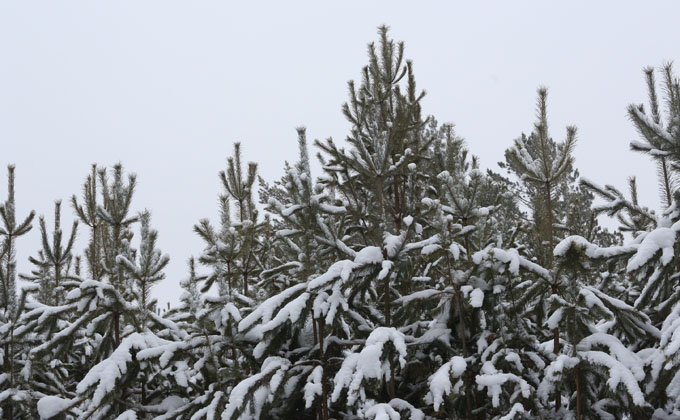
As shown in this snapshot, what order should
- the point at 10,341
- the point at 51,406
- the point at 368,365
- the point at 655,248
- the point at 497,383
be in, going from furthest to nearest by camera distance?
the point at 10,341, the point at 51,406, the point at 655,248, the point at 497,383, the point at 368,365

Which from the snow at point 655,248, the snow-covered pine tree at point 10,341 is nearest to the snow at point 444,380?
the snow at point 655,248

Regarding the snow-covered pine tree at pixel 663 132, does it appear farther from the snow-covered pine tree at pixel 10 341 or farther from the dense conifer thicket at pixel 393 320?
the snow-covered pine tree at pixel 10 341

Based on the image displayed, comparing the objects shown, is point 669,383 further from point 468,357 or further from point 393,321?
point 393,321

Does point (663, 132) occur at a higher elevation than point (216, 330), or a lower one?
higher

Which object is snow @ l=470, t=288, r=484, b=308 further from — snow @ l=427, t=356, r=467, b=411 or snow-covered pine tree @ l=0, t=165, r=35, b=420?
snow-covered pine tree @ l=0, t=165, r=35, b=420

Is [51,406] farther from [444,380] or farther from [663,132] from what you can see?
[663,132]

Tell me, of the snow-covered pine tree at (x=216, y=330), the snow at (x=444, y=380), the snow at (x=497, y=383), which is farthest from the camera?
the snow-covered pine tree at (x=216, y=330)

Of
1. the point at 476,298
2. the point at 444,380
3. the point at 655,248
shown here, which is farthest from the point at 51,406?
the point at 655,248

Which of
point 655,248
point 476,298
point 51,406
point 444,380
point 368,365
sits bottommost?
point 51,406

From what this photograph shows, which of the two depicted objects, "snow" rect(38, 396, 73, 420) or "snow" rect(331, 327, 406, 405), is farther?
"snow" rect(38, 396, 73, 420)

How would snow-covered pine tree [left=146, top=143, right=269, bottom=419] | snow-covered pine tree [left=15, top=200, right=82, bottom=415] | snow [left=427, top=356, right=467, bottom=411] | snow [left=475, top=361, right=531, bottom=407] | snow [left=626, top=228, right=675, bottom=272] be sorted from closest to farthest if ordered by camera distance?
snow [left=427, top=356, right=467, bottom=411], snow [left=475, top=361, right=531, bottom=407], snow [left=626, top=228, right=675, bottom=272], snow-covered pine tree [left=146, top=143, right=269, bottom=419], snow-covered pine tree [left=15, top=200, right=82, bottom=415]

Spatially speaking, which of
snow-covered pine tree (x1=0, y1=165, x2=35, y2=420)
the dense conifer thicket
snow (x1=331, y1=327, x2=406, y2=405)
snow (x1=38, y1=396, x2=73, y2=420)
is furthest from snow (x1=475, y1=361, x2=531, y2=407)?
snow-covered pine tree (x1=0, y1=165, x2=35, y2=420)

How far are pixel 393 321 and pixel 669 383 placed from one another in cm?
212

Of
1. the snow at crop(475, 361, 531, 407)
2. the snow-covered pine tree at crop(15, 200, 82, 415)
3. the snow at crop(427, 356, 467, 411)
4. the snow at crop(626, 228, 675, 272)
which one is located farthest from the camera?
the snow-covered pine tree at crop(15, 200, 82, 415)
